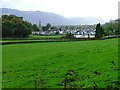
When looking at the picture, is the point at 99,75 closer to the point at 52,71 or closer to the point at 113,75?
the point at 113,75

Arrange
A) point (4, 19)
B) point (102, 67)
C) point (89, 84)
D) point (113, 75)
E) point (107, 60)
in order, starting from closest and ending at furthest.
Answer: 1. point (89, 84)
2. point (113, 75)
3. point (102, 67)
4. point (107, 60)
5. point (4, 19)

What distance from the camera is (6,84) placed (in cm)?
1282

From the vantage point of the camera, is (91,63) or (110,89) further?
(91,63)

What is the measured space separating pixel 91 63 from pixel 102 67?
6.18ft

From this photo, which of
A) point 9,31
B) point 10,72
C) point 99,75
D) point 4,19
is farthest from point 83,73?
point 4,19

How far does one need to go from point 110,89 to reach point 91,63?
1224 centimetres

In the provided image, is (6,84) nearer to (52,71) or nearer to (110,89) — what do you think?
(52,71)

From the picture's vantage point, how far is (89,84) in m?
10.6

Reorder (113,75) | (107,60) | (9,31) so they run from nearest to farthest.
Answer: (113,75), (107,60), (9,31)

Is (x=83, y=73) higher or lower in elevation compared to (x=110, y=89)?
lower

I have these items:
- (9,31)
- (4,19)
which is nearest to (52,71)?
(9,31)

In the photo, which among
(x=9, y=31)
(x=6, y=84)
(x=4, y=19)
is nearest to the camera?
(x=6, y=84)

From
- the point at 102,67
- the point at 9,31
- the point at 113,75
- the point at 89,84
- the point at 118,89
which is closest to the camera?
the point at 118,89

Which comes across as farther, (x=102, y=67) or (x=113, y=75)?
(x=102, y=67)
